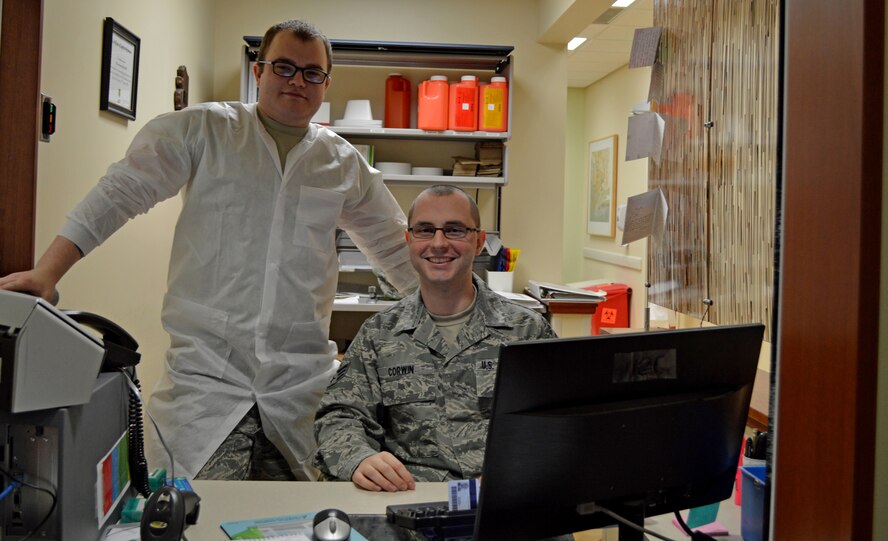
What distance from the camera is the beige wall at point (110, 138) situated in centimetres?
237

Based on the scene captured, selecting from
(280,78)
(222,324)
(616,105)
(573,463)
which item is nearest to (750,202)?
(573,463)

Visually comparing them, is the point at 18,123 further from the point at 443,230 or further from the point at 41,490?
the point at 41,490

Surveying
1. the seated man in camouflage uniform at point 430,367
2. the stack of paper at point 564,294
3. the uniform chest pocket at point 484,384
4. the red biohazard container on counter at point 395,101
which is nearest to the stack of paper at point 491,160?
the red biohazard container on counter at point 395,101

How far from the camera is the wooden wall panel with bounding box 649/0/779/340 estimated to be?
1.46 metres

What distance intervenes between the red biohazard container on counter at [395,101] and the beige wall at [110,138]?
Result: 1038 mm

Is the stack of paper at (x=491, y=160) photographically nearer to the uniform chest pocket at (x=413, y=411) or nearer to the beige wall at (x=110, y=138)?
the beige wall at (x=110, y=138)

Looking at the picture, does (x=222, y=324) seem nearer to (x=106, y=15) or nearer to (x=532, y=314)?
(x=532, y=314)

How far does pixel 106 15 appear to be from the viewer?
2.79m

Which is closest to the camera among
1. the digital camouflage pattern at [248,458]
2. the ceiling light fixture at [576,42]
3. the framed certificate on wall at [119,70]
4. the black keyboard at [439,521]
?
the black keyboard at [439,521]

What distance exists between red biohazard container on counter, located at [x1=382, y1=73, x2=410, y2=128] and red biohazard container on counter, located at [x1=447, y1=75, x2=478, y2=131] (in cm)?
30

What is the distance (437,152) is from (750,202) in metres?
3.00

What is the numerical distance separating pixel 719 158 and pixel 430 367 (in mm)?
800

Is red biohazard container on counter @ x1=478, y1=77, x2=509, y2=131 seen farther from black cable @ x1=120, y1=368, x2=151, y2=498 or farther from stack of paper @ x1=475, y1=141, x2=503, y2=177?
black cable @ x1=120, y1=368, x2=151, y2=498

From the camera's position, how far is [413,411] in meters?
1.63
